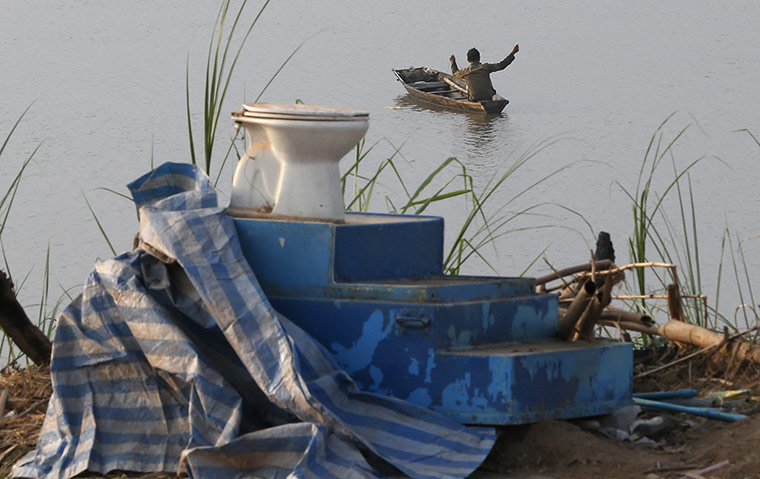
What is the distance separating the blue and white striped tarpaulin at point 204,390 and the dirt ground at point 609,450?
107 millimetres

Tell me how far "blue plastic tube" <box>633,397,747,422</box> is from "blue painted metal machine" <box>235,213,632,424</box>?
184mm

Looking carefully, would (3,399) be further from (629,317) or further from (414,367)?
(629,317)

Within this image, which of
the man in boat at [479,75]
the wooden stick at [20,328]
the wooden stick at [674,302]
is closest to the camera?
the wooden stick at [20,328]

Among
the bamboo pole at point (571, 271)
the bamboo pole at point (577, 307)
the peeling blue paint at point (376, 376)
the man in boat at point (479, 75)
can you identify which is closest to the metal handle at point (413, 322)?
the peeling blue paint at point (376, 376)

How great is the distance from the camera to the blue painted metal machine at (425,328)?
345 centimetres

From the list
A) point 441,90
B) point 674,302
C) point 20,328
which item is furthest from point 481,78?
point 20,328

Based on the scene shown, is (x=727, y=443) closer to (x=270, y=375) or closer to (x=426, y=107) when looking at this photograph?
(x=270, y=375)

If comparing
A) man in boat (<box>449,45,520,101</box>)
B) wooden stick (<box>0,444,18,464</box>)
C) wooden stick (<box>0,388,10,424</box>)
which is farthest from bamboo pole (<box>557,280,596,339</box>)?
man in boat (<box>449,45,520,101</box>)

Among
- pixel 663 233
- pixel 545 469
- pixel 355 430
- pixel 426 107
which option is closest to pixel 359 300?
pixel 355 430

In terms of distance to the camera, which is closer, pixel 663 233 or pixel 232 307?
pixel 232 307

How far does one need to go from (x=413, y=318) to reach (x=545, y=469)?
554mm

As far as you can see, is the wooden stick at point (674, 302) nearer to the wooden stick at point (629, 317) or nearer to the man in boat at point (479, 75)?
the wooden stick at point (629, 317)

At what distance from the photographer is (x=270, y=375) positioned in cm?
333

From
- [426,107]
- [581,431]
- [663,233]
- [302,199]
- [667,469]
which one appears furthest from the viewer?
[426,107]
